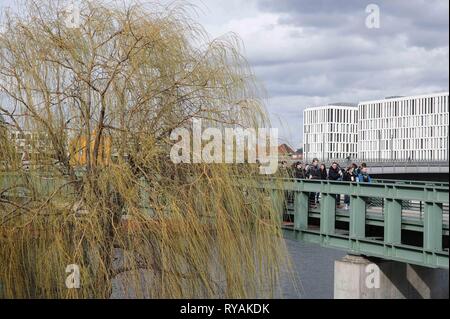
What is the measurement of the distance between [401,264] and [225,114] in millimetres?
7559

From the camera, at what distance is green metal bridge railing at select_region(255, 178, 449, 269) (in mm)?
13711

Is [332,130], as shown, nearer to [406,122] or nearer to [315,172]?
[406,122]

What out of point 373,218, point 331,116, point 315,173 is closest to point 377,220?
point 373,218

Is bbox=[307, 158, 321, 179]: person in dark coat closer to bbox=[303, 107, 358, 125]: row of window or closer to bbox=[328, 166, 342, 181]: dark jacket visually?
bbox=[328, 166, 342, 181]: dark jacket

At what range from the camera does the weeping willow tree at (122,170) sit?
9.96m

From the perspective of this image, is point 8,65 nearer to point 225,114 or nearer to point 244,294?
point 225,114

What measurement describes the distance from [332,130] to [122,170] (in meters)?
98.4

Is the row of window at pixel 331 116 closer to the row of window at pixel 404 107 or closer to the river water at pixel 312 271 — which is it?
the row of window at pixel 404 107

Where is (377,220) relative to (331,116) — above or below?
below

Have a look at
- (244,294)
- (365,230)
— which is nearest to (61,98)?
(244,294)

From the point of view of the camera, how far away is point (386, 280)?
16.5 m

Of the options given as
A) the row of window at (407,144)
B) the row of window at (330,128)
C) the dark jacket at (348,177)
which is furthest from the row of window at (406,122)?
the dark jacket at (348,177)

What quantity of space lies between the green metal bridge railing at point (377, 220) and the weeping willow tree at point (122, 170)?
2643 millimetres

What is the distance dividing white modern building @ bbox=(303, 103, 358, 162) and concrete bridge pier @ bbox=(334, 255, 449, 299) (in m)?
85.7
